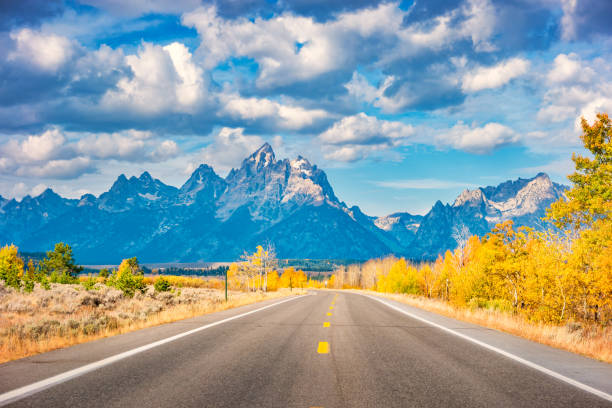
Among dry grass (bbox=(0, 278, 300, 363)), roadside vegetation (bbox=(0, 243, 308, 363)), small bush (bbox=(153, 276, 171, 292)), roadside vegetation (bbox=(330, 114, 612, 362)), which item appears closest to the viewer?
dry grass (bbox=(0, 278, 300, 363))

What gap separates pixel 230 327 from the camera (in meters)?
12.5

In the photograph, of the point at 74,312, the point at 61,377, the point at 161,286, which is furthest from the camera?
the point at 161,286

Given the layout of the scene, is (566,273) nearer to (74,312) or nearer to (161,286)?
(74,312)

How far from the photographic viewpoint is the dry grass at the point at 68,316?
9180 millimetres

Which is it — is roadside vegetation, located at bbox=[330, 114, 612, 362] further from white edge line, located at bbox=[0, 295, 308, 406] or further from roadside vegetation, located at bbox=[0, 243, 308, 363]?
roadside vegetation, located at bbox=[0, 243, 308, 363]

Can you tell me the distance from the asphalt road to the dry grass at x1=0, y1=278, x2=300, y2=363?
940 millimetres

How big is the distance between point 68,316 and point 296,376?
43.2 ft

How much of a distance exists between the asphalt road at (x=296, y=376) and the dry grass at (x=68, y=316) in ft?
3.08

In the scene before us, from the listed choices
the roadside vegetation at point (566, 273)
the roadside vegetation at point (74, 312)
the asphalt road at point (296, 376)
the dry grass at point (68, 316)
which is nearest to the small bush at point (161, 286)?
the roadside vegetation at point (74, 312)

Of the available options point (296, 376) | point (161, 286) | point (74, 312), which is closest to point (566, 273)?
point (296, 376)

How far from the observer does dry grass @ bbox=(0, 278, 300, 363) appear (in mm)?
9180

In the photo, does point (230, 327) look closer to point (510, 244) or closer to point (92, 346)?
point (92, 346)

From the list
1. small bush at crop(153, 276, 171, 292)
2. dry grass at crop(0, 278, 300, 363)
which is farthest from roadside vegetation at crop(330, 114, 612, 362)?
small bush at crop(153, 276, 171, 292)

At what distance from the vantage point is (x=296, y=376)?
6059mm
